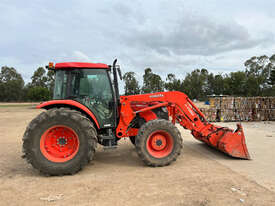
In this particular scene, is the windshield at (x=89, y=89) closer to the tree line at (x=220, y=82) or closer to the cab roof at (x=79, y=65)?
the cab roof at (x=79, y=65)

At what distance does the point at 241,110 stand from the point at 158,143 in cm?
1209

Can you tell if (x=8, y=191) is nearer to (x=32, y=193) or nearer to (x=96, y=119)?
(x=32, y=193)

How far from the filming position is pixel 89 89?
5043 millimetres

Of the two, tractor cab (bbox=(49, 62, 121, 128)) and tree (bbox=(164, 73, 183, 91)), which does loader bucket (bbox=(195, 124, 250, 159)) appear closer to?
tractor cab (bbox=(49, 62, 121, 128))

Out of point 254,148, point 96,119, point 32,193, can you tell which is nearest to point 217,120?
point 254,148

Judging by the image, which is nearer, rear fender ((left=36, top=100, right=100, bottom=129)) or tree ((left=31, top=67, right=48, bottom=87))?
rear fender ((left=36, top=100, right=100, bottom=129))

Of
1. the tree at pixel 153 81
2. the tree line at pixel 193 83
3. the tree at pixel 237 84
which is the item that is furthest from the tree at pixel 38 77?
the tree at pixel 237 84

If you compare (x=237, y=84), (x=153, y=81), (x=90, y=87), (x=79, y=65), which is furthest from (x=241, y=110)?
(x=153, y=81)

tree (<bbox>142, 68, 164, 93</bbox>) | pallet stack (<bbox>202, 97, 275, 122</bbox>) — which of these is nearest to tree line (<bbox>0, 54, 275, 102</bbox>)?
tree (<bbox>142, 68, 164, 93</bbox>)

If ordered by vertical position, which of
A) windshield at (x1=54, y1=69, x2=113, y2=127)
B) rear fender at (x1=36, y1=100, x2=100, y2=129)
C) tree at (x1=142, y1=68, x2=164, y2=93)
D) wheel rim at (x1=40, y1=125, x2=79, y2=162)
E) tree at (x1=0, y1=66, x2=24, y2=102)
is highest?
tree at (x1=142, y1=68, x2=164, y2=93)

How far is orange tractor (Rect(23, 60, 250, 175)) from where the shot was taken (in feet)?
14.5

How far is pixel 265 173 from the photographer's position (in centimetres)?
441

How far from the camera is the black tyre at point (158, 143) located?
4.88 metres

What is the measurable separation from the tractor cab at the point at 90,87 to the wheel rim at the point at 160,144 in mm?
1083
